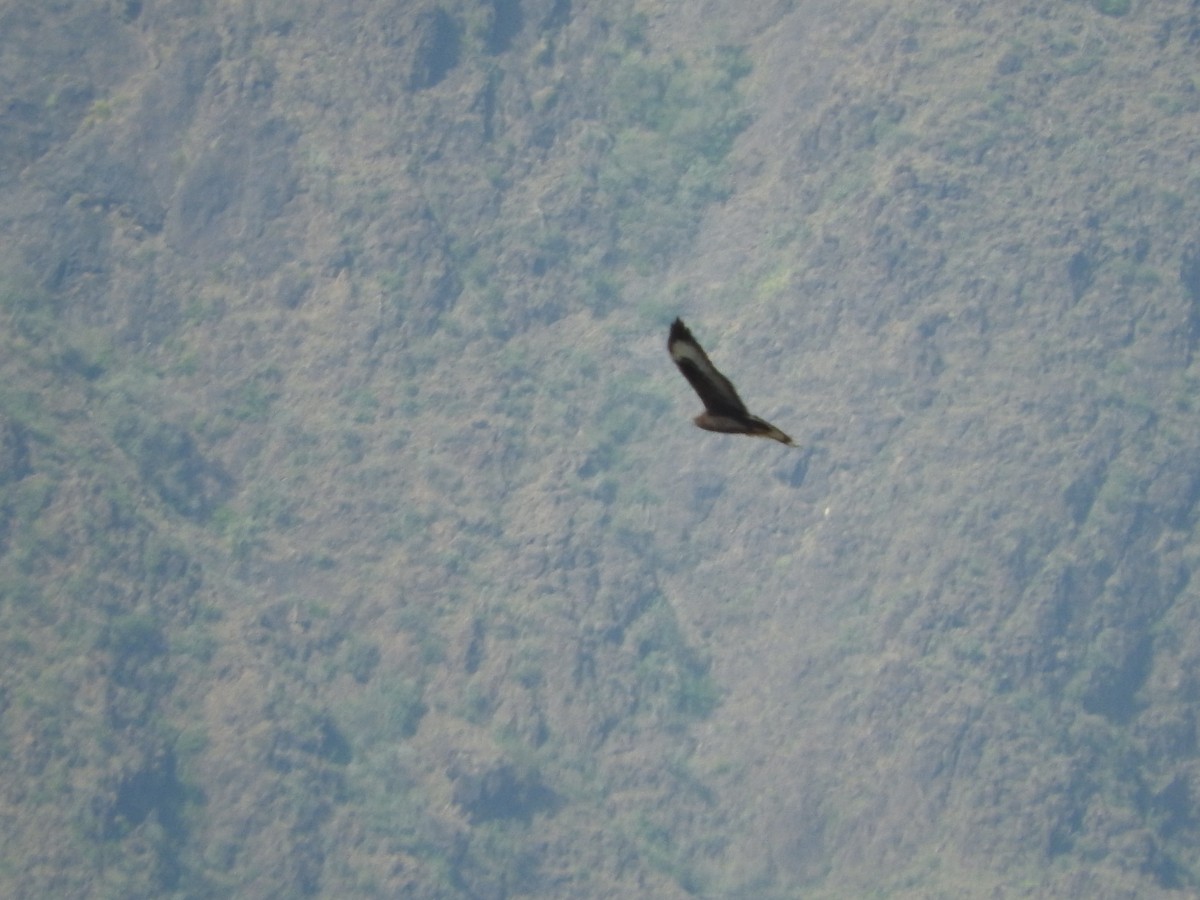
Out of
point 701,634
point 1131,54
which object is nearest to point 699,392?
point 701,634

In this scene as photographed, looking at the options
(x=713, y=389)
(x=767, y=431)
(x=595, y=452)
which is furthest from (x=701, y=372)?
(x=595, y=452)

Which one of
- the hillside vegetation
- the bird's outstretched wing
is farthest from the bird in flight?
the hillside vegetation

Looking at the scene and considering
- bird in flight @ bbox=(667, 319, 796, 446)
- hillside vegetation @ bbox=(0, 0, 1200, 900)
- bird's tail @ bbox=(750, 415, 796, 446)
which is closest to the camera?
bird's tail @ bbox=(750, 415, 796, 446)

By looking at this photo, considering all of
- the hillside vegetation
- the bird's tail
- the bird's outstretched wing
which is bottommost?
Answer: the hillside vegetation

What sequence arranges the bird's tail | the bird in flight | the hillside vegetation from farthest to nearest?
1. the hillside vegetation
2. the bird in flight
3. the bird's tail

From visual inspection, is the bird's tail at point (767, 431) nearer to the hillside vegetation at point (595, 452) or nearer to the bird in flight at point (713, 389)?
the bird in flight at point (713, 389)

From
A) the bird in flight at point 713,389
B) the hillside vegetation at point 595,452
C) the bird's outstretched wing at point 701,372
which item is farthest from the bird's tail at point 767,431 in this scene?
the hillside vegetation at point 595,452

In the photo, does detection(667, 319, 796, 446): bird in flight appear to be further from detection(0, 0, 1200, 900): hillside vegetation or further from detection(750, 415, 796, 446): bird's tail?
detection(0, 0, 1200, 900): hillside vegetation

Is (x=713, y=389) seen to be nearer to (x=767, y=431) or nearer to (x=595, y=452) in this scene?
(x=767, y=431)
